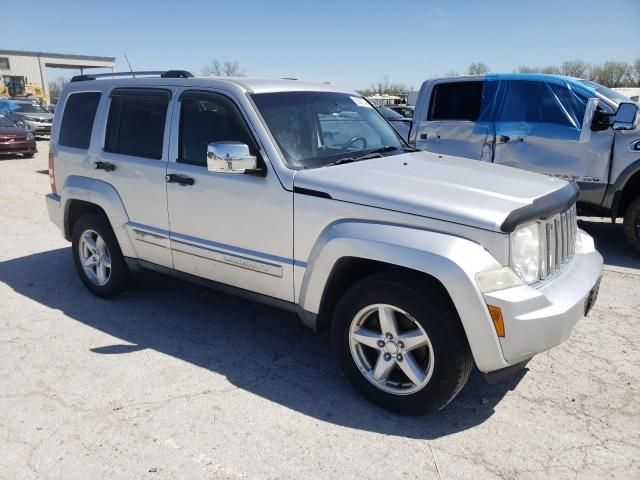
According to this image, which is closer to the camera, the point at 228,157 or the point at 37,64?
the point at 228,157

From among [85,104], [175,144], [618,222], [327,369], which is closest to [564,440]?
[327,369]

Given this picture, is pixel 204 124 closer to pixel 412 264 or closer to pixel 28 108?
pixel 412 264

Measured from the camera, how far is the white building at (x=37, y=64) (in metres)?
60.1

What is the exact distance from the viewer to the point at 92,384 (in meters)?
3.40

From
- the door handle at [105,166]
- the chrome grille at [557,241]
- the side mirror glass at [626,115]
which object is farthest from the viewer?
the side mirror glass at [626,115]

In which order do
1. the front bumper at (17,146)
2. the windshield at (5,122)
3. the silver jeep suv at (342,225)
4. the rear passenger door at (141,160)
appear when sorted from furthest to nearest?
the windshield at (5,122)
the front bumper at (17,146)
the rear passenger door at (141,160)
the silver jeep suv at (342,225)

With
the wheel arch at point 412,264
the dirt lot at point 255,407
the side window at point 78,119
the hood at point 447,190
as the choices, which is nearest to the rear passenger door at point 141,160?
the side window at point 78,119

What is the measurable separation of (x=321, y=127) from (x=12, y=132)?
15.0 meters

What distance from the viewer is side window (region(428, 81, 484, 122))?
7078mm

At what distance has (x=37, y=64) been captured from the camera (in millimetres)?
61281

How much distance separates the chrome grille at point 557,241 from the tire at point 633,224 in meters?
3.21

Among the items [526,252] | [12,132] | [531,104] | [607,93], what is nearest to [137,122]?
[526,252]

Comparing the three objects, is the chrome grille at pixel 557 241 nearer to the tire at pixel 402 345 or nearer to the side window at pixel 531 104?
the tire at pixel 402 345

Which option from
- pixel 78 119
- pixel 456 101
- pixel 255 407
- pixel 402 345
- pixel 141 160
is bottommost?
pixel 255 407
